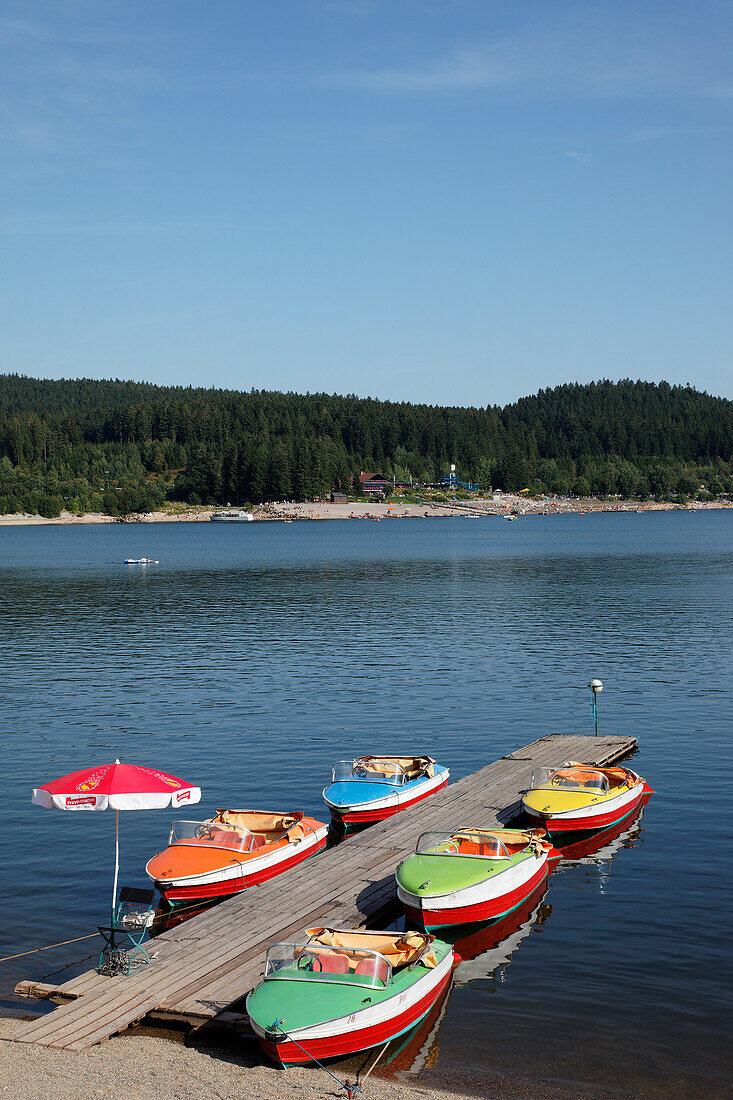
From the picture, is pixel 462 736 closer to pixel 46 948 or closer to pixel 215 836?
pixel 215 836

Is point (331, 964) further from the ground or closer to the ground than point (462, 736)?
further from the ground

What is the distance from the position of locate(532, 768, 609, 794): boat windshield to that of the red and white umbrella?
14.2 m

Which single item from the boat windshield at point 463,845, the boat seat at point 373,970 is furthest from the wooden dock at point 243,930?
the boat seat at point 373,970

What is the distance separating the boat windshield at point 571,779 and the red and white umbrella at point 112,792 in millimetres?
14234

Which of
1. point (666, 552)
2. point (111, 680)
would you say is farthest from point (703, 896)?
point (666, 552)

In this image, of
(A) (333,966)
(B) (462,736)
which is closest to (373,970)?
(A) (333,966)

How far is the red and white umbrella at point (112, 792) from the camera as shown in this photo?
19797 mm

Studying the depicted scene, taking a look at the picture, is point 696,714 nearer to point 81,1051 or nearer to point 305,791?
point 305,791

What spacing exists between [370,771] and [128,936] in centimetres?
1257

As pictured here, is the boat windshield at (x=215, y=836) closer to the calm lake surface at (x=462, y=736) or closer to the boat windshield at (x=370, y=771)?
the calm lake surface at (x=462, y=736)

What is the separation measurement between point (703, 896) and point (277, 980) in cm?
1258

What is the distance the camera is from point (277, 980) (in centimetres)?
1762

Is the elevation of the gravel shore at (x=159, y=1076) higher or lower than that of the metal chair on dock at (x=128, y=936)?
lower

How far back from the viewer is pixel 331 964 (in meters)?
17.9
